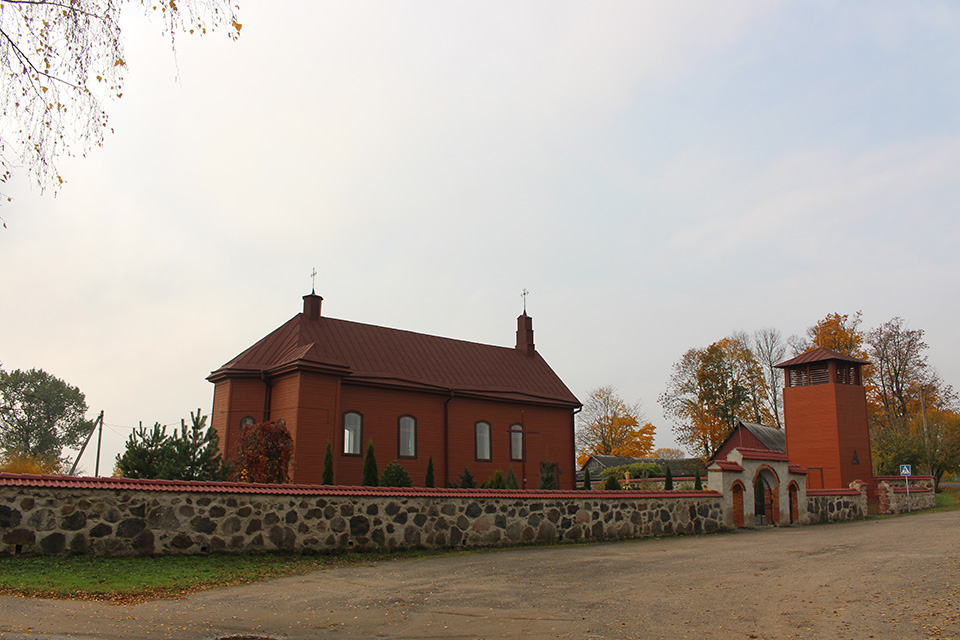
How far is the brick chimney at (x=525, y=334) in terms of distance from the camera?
109ft

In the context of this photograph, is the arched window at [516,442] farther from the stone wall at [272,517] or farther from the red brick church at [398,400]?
the stone wall at [272,517]

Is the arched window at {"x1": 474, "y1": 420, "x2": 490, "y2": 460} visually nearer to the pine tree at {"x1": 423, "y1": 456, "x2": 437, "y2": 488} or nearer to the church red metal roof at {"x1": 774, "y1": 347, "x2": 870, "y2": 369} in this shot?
the pine tree at {"x1": 423, "y1": 456, "x2": 437, "y2": 488}

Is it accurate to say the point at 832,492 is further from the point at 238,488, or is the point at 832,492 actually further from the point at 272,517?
the point at 238,488

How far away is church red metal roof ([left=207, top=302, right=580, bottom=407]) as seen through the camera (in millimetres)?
23281

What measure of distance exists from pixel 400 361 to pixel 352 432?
3914 millimetres

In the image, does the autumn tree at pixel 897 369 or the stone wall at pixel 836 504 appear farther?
the autumn tree at pixel 897 369

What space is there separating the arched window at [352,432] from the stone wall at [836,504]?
14.5 meters

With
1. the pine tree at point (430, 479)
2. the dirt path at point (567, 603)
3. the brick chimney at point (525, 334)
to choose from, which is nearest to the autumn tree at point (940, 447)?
the brick chimney at point (525, 334)

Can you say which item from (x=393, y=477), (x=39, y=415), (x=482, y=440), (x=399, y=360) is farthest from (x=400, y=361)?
(x=39, y=415)

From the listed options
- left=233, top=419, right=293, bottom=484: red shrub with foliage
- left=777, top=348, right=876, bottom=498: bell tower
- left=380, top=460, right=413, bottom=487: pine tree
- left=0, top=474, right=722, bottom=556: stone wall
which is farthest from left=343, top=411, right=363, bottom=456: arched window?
left=777, top=348, right=876, bottom=498: bell tower

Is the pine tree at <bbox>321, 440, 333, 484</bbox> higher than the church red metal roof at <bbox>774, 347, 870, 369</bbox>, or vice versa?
the church red metal roof at <bbox>774, 347, 870, 369</bbox>

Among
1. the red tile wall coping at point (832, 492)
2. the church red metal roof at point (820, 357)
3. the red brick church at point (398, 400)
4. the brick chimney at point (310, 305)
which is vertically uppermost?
the brick chimney at point (310, 305)

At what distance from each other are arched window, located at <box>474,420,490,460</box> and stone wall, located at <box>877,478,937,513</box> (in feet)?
50.1

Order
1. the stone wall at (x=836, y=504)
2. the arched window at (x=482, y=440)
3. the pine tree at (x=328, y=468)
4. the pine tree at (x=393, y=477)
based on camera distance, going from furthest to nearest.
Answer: the arched window at (x=482, y=440), the stone wall at (x=836, y=504), the pine tree at (x=393, y=477), the pine tree at (x=328, y=468)
